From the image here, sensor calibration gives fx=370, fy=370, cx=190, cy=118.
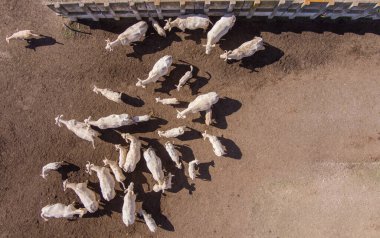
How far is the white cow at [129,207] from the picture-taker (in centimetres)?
2236

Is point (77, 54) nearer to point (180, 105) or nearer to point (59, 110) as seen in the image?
point (59, 110)

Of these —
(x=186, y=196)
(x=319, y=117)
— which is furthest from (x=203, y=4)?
(x=186, y=196)

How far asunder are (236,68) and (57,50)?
11205 mm

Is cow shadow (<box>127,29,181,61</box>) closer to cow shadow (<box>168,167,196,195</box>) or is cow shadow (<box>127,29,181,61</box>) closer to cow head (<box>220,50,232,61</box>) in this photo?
cow head (<box>220,50,232,61</box>)

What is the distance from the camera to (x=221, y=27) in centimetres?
2189

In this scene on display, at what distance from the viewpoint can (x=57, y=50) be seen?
75.6 feet

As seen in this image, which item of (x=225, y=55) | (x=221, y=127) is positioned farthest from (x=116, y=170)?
(x=225, y=55)

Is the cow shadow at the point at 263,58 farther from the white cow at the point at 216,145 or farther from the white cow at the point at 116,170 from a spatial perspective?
the white cow at the point at 116,170

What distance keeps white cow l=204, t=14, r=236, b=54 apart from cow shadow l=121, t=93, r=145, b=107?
5.47 meters

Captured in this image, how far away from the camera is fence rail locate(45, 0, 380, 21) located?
21.4 meters

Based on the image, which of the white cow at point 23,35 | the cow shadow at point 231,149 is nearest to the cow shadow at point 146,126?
the cow shadow at point 231,149

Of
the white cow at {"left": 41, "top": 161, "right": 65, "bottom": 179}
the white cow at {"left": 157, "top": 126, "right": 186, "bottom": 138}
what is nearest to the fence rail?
the white cow at {"left": 157, "top": 126, "right": 186, "bottom": 138}

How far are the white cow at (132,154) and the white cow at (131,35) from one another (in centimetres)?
556

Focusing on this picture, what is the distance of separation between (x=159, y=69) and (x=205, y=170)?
22.6 feet
